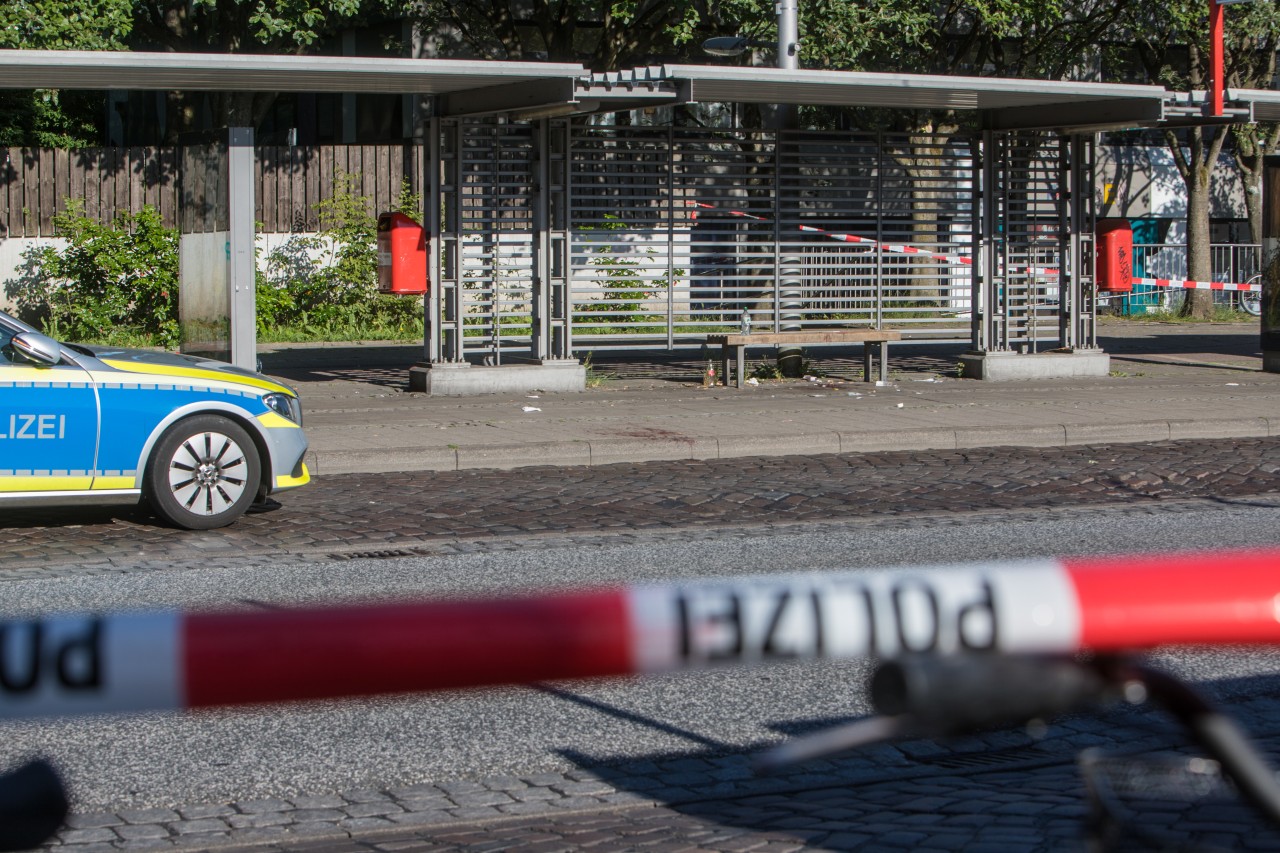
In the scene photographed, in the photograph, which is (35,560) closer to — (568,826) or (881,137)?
(568,826)

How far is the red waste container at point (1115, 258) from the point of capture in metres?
19.5

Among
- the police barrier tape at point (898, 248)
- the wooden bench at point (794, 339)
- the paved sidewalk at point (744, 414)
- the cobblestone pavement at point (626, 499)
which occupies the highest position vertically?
the police barrier tape at point (898, 248)

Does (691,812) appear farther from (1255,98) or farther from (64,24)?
(64,24)

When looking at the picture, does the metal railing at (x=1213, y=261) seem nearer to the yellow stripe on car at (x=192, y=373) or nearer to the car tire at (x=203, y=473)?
the yellow stripe on car at (x=192, y=373)

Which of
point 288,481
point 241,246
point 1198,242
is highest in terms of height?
point 1198,242

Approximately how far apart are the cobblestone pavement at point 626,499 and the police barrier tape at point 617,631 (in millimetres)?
7208

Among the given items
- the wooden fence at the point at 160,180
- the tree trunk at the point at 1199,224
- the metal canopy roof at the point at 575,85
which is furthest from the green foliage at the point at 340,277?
the tree trunk at the point at 1199,224

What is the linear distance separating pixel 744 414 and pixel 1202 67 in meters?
19.7

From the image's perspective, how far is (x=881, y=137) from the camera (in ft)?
63.6

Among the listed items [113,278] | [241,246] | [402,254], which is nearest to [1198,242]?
[402,254]

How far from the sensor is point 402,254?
16.6 meters

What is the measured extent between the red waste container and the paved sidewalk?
1123 mm

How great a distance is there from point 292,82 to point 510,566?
8324 mm

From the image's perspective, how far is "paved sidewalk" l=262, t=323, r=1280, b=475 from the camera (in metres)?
12.8
